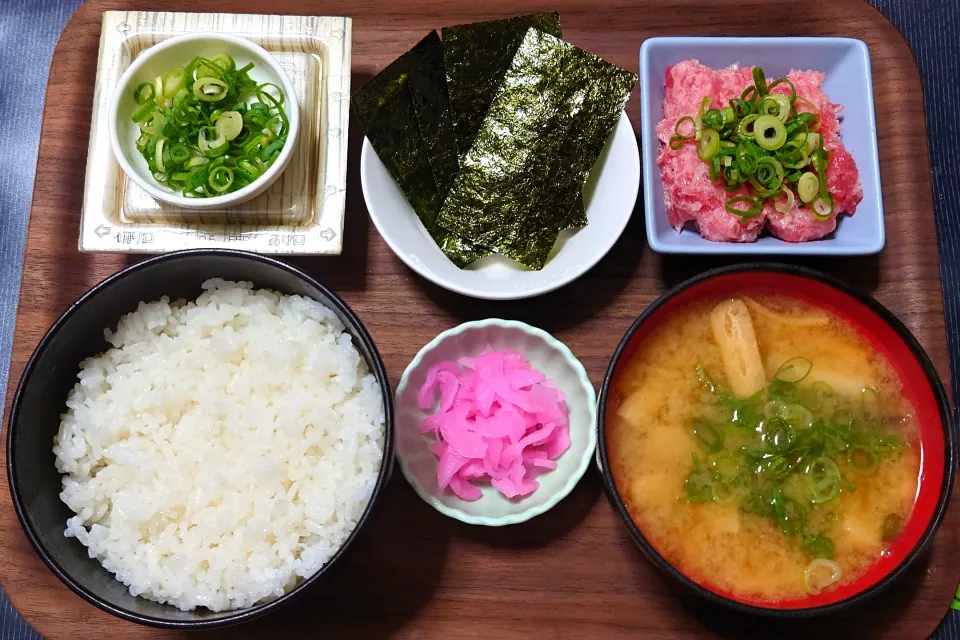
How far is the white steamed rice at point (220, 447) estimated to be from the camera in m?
1.73

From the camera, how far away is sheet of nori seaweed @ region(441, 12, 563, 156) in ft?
7.12

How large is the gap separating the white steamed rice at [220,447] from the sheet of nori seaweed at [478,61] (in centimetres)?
75

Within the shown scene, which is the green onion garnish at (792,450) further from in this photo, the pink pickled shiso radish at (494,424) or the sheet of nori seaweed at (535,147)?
the sheet of nori seaweed at (535,147)

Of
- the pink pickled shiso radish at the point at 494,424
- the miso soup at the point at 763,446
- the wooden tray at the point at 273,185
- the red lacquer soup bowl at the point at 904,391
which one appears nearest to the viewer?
the red lacquer soup bowl at the point at 904,391

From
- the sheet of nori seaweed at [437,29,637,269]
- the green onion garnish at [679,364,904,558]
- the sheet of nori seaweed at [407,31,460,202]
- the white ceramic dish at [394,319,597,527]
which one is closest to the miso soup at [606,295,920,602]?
the green onion garnish at [679,364,904,558]

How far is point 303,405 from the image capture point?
1.82m

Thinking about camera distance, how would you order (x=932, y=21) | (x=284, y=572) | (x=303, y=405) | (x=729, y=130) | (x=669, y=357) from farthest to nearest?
1. (x=932, y=21)
2. (x=729, y=130)
3. (x=669, y=357)
4. (x=303, y=405)
5. (x=284, y=572)

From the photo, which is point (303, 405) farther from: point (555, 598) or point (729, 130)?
point (729, 130)

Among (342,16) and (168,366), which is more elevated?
(342,16)

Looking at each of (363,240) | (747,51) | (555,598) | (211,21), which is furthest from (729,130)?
(211,21)

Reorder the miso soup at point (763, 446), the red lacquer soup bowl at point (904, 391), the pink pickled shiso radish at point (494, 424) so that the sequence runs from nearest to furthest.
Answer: the red lacquer soup bowl at point (904, 391) < the miso soup at point (763, 446) < the pink pickled shiso radish at point (494, 424)

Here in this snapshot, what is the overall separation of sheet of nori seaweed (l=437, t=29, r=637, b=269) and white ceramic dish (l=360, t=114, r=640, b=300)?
47mm

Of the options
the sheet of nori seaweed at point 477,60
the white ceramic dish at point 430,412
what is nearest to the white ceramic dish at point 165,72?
the sheet of nori seaweed at point 477,60

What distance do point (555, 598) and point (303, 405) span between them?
0.87m
